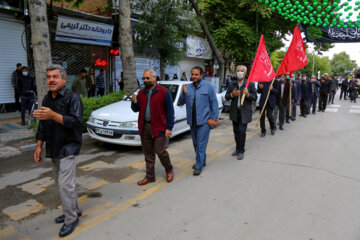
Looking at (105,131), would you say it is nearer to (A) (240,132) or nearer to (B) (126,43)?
(A) (240,132)

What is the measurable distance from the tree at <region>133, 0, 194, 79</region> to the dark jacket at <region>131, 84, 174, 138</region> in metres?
7.97

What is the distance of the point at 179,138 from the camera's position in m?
7.75

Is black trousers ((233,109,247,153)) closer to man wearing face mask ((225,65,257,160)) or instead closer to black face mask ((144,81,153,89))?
man wearing face mask ((225,65,257,160))

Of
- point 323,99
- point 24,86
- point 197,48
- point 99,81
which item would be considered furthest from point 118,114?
point 197,48

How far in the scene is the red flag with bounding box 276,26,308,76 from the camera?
25.8 feet

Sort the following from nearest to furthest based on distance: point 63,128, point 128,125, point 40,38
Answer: point 63,128 → point 128,125 → point 40,38

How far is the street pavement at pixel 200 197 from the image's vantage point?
310cm

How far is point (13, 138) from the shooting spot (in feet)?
23.3

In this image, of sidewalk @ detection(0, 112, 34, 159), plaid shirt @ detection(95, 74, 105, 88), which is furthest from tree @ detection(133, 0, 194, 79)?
sidewalk @ detection(0, 112, 34, 159)

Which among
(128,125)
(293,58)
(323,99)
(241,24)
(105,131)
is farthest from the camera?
(241,24)

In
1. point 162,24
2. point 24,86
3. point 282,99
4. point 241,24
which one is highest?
point 241,24

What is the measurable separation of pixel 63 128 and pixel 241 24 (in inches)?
605

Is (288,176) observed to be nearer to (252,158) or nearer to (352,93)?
(252,158)

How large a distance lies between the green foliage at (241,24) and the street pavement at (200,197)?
37.7 ft
